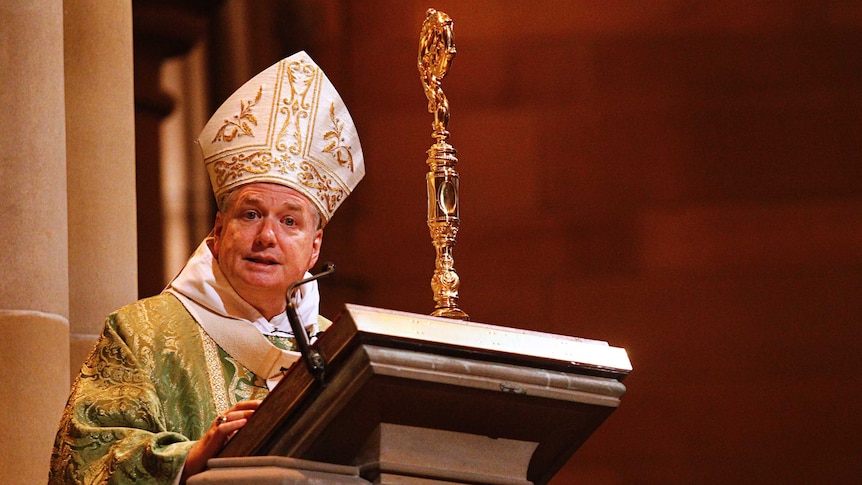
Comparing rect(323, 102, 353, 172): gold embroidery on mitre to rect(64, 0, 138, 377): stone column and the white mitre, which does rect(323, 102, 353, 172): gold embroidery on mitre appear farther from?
rect(64, 0, 138, 377): stone column

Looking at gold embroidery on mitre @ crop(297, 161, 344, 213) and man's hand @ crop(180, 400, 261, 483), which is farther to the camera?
gold embroidery on mitre @ crop(297, 161, 344, 213)

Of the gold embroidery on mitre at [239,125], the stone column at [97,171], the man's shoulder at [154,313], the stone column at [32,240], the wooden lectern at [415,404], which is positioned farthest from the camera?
the stone column at [97,171]

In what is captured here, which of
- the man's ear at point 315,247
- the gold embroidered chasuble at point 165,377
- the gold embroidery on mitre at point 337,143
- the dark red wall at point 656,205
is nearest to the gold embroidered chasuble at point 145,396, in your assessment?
the gold embroidered chasuble at point 165,377

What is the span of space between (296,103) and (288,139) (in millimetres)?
118

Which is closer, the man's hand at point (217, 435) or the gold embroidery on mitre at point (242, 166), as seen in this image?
the man's hand at point (217, 435)

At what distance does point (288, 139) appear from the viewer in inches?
140

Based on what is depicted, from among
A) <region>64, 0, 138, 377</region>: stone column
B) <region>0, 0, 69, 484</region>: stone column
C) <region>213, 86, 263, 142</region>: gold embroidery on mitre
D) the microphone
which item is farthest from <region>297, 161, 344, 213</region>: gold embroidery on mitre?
the microphone

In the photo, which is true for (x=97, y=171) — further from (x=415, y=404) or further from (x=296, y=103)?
(x=415, y=404)

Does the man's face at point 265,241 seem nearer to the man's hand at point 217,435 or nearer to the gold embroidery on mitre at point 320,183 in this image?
the gold embroidery on mitre at point 320,183

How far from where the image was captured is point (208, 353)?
10.9 ft

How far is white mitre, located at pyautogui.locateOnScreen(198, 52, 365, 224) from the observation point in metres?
3.48

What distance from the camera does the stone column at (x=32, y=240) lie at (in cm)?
399

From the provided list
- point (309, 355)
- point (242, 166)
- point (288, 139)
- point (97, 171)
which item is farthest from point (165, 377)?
point (97, 171)

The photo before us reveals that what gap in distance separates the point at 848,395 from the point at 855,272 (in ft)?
1.28
